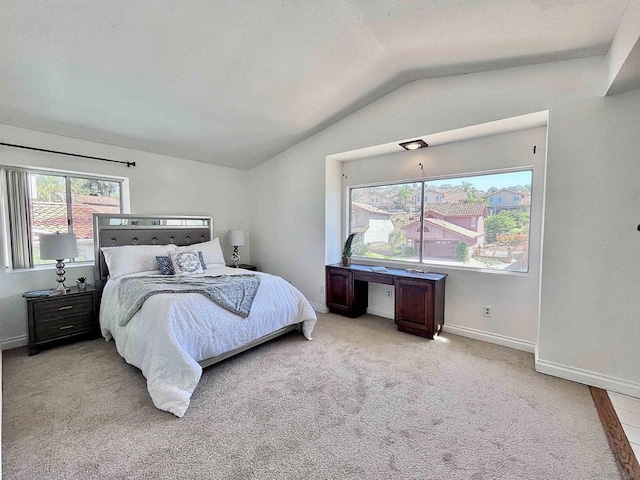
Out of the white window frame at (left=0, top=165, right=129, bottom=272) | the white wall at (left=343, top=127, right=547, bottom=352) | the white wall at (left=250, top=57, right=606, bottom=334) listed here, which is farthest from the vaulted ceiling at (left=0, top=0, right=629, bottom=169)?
the white wall at (left=343, top=127, right=547, bottom=352)

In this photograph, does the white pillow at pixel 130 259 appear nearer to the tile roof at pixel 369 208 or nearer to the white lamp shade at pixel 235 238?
the white lamp shade at pixel 235 238

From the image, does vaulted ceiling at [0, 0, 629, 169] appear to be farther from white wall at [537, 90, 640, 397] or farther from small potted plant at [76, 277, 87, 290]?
small potted plant at [76, 277, 87, 290]

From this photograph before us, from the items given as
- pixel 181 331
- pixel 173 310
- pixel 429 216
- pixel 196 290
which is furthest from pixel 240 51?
pixel 429 216

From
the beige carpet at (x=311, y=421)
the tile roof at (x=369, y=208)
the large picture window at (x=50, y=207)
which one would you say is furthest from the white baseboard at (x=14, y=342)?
the tile roof at (x=369, y=208)

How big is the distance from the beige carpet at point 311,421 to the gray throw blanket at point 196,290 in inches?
22.4

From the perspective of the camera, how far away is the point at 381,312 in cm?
423

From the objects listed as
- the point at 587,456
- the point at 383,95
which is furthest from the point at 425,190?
the point at 587,456

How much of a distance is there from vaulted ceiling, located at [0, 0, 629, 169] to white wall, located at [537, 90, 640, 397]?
2.12 ft

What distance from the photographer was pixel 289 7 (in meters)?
2.13

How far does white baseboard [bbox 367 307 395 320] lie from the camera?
13.5 feet

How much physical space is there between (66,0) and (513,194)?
4.16 meters

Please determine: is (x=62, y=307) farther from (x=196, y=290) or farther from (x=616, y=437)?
(x=616, y=437)

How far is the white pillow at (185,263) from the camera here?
3.57 metres

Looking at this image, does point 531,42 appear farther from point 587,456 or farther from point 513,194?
point 587,456
